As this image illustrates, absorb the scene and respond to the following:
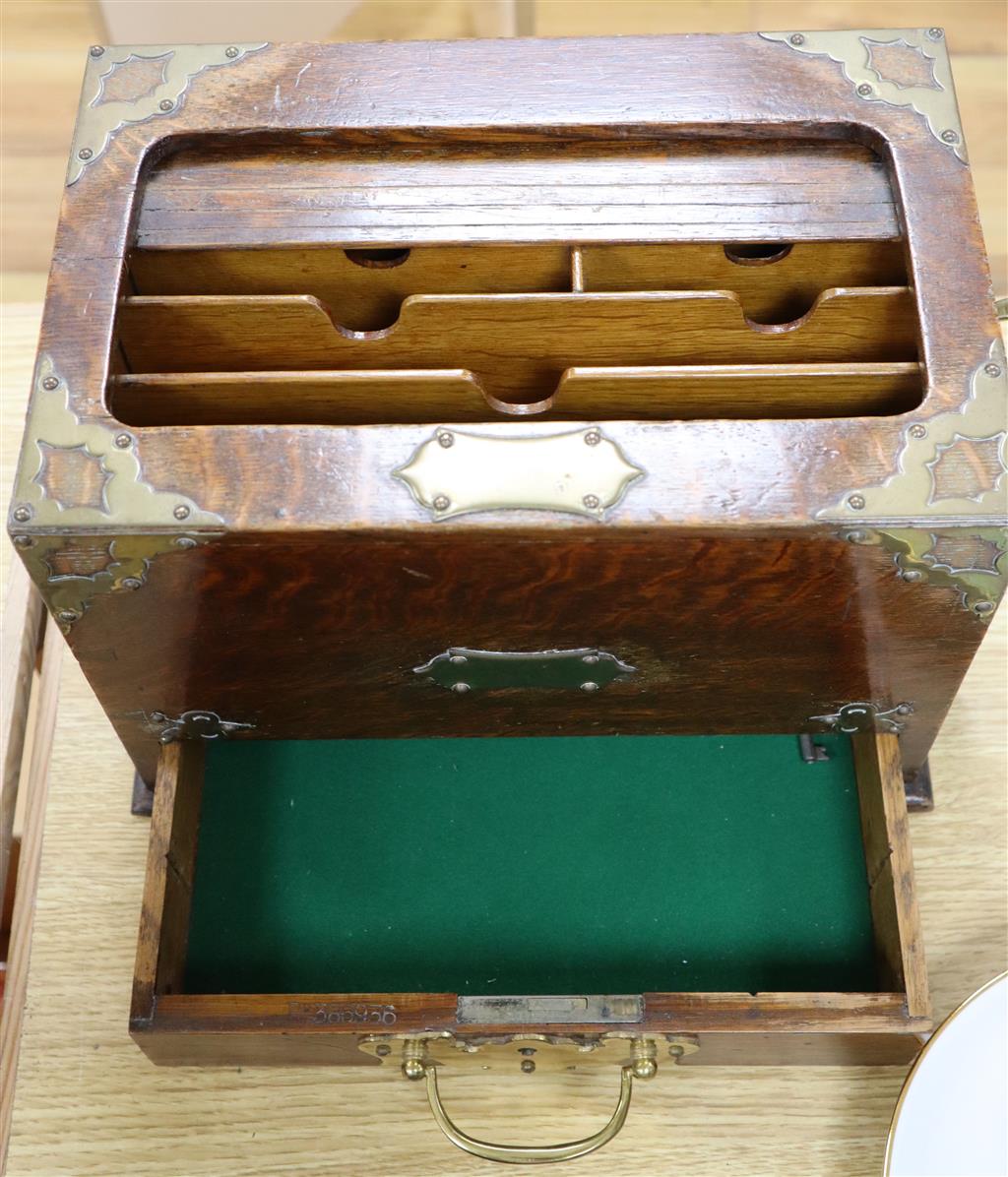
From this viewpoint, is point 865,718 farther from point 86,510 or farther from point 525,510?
point 86,510

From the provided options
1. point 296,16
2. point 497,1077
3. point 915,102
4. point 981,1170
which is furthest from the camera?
point 296,16

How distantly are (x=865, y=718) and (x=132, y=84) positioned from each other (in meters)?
0.73

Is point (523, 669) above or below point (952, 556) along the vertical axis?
below

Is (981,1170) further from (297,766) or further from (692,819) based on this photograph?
(297,766)

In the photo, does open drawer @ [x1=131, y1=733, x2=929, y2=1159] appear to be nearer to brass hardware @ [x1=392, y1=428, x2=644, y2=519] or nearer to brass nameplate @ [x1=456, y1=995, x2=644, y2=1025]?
brass nameplate @ [x1=456, y1=995, x2=644, y2=1025]

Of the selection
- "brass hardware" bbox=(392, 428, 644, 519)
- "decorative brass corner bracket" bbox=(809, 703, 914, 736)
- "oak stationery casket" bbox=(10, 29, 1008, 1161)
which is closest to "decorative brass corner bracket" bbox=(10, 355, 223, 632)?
"oak stationery casket" bbox=(10, 29, 1008, 1161)

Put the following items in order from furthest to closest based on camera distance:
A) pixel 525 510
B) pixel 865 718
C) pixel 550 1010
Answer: pixel 865 718
pixel 550 1010
pixel 525 510

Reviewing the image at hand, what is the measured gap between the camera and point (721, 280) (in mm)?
1115

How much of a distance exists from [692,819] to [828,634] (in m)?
0.27

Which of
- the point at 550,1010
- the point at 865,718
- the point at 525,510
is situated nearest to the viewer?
the point at 525,510

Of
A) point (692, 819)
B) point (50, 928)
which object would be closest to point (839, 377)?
point (692, 819)

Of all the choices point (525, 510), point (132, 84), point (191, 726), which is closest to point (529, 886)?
point (191, 726)

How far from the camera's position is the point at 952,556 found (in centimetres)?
94

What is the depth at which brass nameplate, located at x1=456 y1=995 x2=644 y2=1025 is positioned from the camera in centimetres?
102
